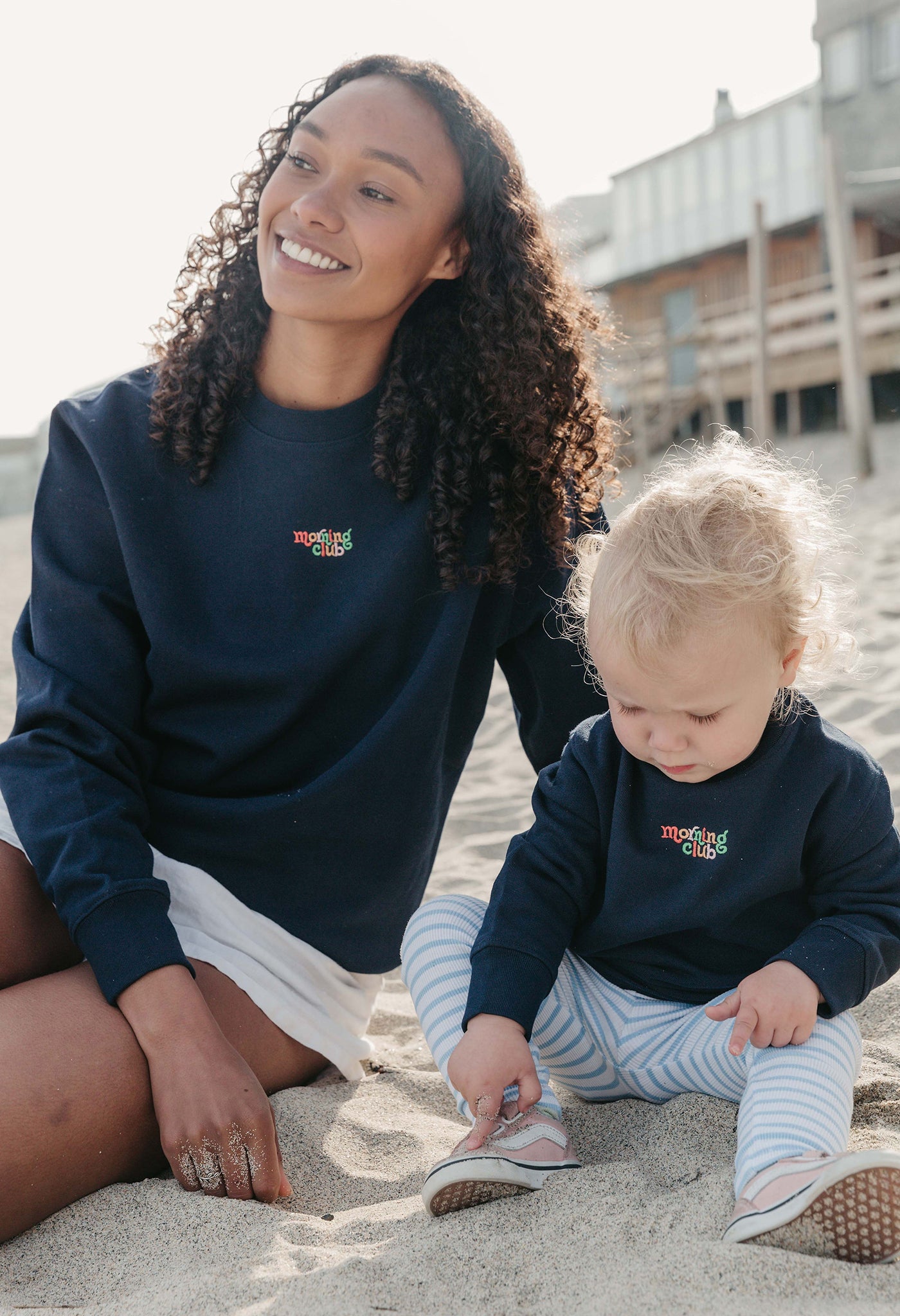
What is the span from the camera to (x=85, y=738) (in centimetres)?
185

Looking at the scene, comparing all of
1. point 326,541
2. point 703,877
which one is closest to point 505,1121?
point 703,877

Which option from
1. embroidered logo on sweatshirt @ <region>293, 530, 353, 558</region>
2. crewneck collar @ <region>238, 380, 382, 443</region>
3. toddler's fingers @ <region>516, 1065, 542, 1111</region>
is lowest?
toddler's fingers @ <region>516, 1065, 542, 1111</region>

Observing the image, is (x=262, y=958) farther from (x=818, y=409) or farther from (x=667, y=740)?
(x=818, y=409)

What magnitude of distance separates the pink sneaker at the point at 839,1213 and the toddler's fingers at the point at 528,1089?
31cm

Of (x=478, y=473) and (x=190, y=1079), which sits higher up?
(x=478, y=473)

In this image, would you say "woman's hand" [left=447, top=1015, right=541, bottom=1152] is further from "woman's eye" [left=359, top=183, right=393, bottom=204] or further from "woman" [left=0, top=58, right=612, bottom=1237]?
"woman's eye" [left=359, top=183, right=393, bottom=204]

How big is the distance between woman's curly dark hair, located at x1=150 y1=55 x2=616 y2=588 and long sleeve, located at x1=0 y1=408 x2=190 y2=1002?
0.69 ft

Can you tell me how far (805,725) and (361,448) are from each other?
0.88 m

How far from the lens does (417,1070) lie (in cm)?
211

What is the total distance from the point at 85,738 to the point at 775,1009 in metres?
1.10

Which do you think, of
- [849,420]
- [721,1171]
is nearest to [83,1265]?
[721,1171]

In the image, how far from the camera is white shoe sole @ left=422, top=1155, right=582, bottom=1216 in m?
1.38

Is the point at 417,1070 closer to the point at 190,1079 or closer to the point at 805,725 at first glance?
the point at 190,1079

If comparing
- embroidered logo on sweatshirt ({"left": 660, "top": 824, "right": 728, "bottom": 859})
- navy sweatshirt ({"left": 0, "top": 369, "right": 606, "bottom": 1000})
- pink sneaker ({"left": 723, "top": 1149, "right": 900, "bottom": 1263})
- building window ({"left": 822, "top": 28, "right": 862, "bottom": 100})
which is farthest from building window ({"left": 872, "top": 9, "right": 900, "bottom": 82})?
pink sneaker ({"left": 723, "top": 1149, "right": 900, "bottom": 1263})
